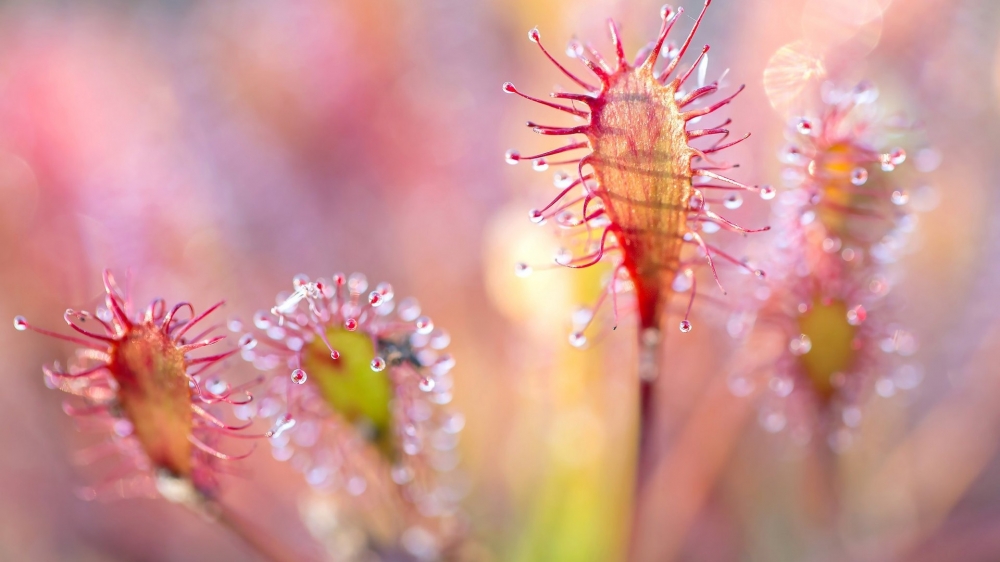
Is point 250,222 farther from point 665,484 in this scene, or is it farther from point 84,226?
point 665,484

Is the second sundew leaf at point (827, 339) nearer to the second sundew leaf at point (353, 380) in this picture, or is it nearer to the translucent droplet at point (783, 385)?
the translucent droplet at point (783, 385)

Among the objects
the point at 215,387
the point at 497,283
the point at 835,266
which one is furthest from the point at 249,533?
the point at 835,266

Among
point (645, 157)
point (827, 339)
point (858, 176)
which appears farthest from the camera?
point (827, 339)

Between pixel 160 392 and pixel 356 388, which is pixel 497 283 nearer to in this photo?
pixel 356 388

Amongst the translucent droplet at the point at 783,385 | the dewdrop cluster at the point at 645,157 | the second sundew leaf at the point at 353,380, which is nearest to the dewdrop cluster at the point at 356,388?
the second sundew leaf at the point at 353,380

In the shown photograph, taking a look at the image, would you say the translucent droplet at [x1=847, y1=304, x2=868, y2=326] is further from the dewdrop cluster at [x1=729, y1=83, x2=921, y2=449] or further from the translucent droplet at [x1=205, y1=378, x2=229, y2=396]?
the translucent droplet at [x1=205, y1=378, x2=229, y2=396]

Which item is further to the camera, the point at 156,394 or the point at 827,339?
the point at 827,339

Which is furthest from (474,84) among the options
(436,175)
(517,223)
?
(517,223)
